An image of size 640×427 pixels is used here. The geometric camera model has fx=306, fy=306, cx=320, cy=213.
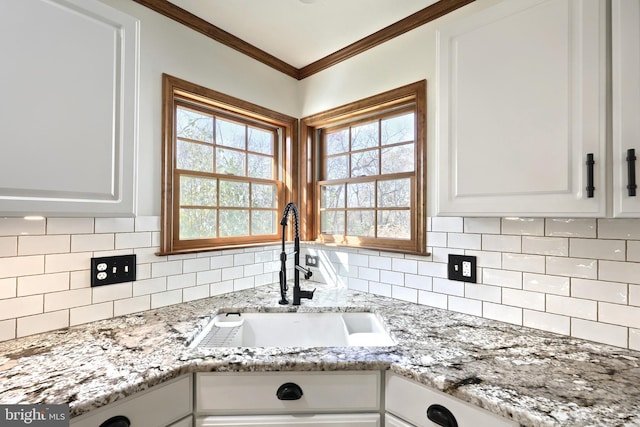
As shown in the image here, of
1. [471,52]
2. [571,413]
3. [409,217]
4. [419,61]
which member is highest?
[419,61]

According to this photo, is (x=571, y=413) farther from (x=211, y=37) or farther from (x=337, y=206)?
(x=211, y=37)

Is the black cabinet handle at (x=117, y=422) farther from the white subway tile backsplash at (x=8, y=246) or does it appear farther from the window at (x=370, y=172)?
the window at (x=370, y=172)

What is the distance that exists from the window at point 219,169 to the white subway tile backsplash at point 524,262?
57.2 inches

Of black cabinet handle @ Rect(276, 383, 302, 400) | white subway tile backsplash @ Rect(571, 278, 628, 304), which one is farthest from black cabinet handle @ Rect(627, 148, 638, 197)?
black cabinet handle @ Rect(276, 383, 302, 400)

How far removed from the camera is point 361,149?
2078mm

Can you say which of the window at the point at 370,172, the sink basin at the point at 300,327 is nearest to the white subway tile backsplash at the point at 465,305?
the window at the point at 370,172

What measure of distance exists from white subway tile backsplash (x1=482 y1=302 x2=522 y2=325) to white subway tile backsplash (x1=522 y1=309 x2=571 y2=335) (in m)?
0.02

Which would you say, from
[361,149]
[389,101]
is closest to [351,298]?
[361,149]

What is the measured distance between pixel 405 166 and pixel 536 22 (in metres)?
0.90

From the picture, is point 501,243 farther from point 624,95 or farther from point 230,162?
point 230,162

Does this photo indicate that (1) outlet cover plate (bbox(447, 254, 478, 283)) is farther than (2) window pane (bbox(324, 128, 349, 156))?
No

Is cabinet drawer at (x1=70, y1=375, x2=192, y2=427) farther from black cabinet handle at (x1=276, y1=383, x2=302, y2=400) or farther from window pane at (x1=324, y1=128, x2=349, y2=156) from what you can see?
window pane at (x1=324, y1=128, x2=349, y2=156)

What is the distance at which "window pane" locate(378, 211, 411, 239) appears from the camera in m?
1.82

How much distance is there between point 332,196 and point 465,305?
1117mm
